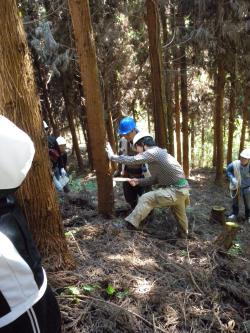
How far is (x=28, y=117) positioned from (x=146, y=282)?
2.32m

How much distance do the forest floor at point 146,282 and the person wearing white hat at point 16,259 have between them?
151 centimetres

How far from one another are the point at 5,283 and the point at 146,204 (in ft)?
14.1

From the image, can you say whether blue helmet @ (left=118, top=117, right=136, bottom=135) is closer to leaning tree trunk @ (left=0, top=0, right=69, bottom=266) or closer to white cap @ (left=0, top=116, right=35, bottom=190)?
leaning tree trunk @ (left=0, top=0, right=69, bottom=266)

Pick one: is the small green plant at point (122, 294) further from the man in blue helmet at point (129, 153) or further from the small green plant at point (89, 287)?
the man in blue helmet at point (129, 153)

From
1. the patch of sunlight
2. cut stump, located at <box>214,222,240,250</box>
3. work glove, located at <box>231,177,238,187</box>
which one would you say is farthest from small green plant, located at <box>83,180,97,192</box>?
the patch of sunlight

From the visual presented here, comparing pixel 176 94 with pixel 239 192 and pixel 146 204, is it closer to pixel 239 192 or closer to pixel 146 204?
pixel 239 192

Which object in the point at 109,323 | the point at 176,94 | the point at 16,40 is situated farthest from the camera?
the point at 176,94

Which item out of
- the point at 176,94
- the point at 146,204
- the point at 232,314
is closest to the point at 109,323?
the point at 232,314

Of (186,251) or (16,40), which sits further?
(186,251)

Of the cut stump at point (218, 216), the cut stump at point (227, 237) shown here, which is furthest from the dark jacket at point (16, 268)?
the cut stump at point (218, 216)

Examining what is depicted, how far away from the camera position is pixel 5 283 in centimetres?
152

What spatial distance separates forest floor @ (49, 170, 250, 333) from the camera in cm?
326

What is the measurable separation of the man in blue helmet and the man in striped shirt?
0.58 meters

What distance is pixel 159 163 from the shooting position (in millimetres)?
5676
